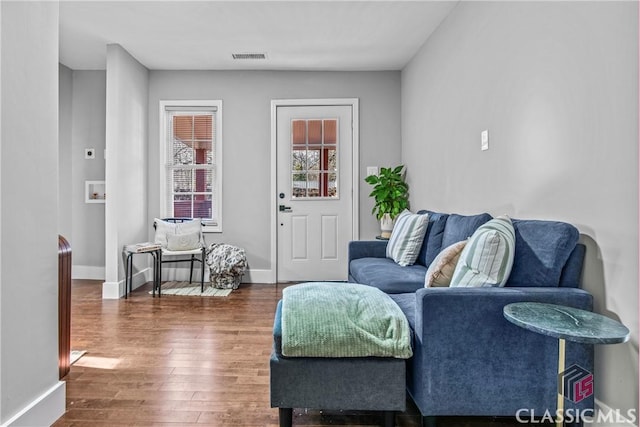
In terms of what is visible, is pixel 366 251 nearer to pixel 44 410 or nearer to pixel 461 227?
pixel 461 227

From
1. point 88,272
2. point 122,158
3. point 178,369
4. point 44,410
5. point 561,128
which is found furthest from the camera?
point 88,272

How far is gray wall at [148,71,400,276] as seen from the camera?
183 inches

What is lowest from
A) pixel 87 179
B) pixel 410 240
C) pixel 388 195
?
pixel 410 240

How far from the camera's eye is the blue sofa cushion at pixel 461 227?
91.7 inches

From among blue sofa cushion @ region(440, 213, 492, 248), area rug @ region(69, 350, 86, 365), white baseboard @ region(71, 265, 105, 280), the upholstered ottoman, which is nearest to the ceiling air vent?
blue sofa cushion @ region(440, 213, 492, 248)

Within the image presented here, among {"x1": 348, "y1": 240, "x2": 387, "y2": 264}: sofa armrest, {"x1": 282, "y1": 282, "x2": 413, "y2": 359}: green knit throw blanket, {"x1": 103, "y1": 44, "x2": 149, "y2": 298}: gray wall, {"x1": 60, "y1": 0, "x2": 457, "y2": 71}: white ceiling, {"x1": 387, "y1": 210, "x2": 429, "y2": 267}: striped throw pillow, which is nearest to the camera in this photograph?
{"x1": 282, "y1": 282, "x2": 413, "y2": 359}: green knit throw blanket

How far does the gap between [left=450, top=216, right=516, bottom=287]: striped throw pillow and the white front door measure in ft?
9.62

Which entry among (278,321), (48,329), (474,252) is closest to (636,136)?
(474,252)

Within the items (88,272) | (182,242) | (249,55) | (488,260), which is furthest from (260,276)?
(488,260)

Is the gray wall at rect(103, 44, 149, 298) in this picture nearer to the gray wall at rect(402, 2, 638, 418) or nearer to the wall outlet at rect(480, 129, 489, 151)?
the gray wall at rect(402, 2, 638, 418)

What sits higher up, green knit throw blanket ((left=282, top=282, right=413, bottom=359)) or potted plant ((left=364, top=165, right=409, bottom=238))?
potted plant ((left=364, top=165, right=409, bottom=238))

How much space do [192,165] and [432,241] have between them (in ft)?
10.4

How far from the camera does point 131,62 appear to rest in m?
4.23

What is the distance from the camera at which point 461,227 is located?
2479 millimetres
